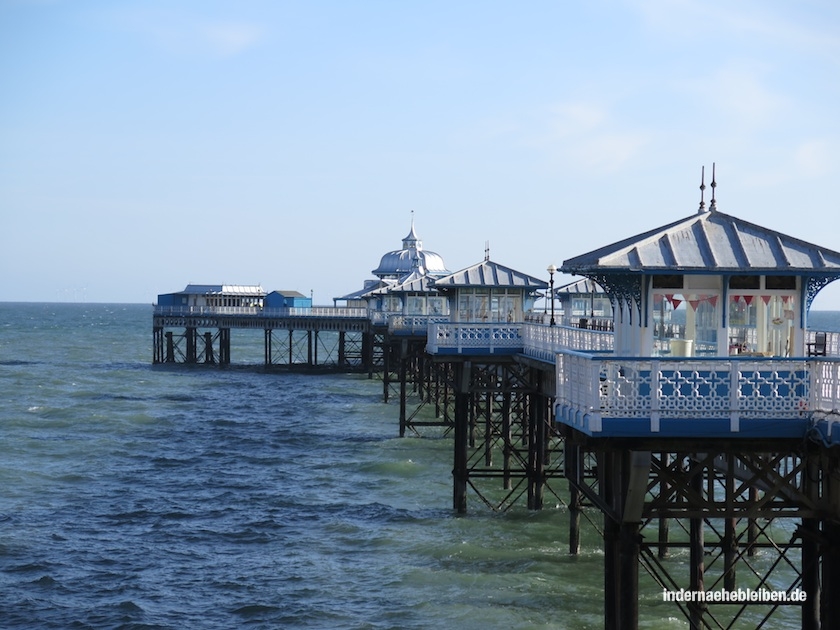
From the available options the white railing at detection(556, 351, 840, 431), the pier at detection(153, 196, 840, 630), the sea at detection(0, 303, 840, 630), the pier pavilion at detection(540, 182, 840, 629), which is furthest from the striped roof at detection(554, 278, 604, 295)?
the white railing at detection(556, 351, 840, 431)

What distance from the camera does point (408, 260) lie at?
92875 mm

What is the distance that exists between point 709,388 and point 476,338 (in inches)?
543

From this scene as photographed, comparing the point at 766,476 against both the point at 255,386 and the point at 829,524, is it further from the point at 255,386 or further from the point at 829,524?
the point at 255,386

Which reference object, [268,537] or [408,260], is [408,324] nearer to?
[268,537]

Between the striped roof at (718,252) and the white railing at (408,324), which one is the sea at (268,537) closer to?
the white railing at (408,324)

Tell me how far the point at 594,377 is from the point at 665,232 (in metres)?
2.53

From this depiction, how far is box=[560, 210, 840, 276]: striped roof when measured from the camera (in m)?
14.5

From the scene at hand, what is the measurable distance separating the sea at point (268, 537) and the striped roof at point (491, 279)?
533cm

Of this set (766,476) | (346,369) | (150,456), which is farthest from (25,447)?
(346,369)

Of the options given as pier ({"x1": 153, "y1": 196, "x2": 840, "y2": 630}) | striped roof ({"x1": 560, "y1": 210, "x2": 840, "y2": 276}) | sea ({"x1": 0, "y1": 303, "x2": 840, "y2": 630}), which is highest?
striped roof ({"x1": 560, "y1": 210, "x2": 840, "y2": 276})

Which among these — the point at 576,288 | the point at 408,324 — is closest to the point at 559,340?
the point at 408,324

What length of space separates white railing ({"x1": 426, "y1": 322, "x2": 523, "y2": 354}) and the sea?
150 inches

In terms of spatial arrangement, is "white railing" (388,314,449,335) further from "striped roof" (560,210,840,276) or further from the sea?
"striped roof" (560,210,840,276)

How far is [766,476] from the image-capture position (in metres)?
14.2
